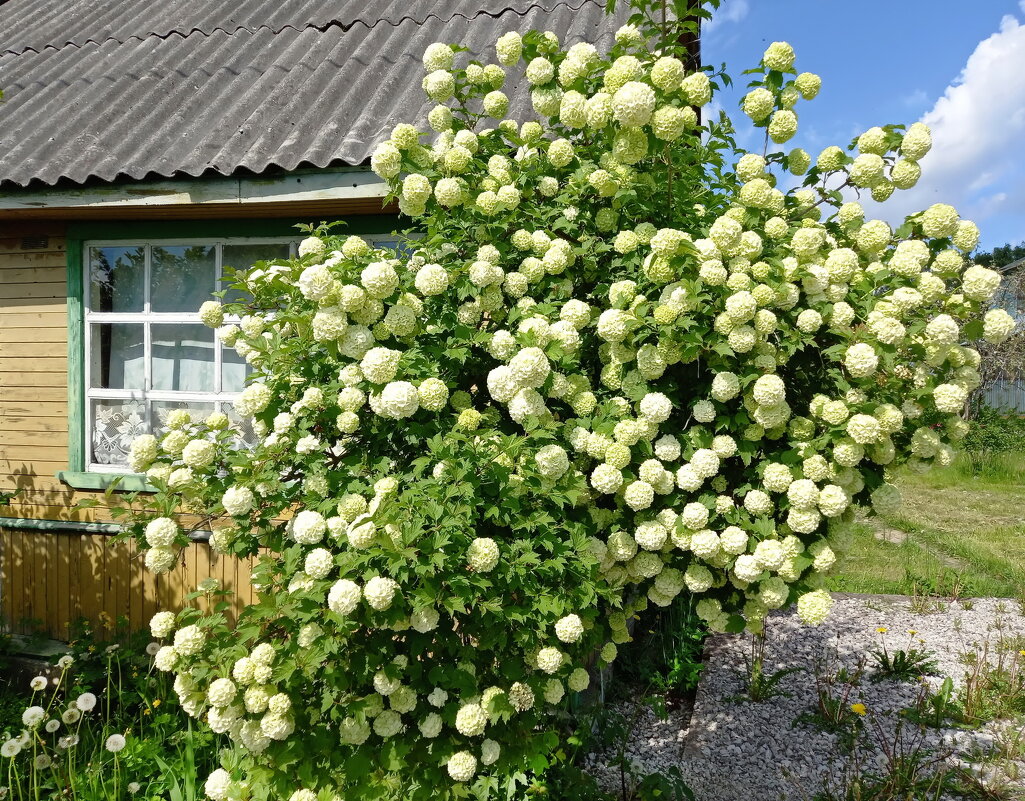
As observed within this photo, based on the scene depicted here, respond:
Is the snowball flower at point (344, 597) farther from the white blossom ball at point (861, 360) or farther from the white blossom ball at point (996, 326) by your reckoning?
the white blossom ball at point (996, 326)

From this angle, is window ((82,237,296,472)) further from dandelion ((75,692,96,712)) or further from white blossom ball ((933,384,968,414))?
white blossom ball ((933,384,968,414))

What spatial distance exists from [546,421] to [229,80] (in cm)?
375

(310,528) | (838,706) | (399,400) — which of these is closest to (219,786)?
(310,528)

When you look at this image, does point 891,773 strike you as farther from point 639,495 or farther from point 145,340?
point 145,340

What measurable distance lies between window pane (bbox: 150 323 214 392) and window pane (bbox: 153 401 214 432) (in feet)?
0.28

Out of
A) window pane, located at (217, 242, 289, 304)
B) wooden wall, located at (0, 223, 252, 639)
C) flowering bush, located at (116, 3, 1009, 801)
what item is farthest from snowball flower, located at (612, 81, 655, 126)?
wooden wall, located at (0, 223, 252, 639)

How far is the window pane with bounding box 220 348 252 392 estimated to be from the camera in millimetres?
4082

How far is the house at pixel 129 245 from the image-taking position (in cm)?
374

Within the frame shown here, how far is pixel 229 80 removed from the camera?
14.6 feet

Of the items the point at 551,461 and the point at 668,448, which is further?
the point at 668,448

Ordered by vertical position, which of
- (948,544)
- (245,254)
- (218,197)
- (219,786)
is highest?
(218,197)

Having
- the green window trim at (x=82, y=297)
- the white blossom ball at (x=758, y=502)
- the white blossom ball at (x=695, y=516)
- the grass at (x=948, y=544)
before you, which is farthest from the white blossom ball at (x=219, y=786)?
the grass at (x=948, y=544)

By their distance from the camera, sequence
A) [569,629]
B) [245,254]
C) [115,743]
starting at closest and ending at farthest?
1. [569,629]
2. [115,743]
3. [245,254]

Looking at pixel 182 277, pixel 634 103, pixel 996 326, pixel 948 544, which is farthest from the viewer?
pixel 948 544
